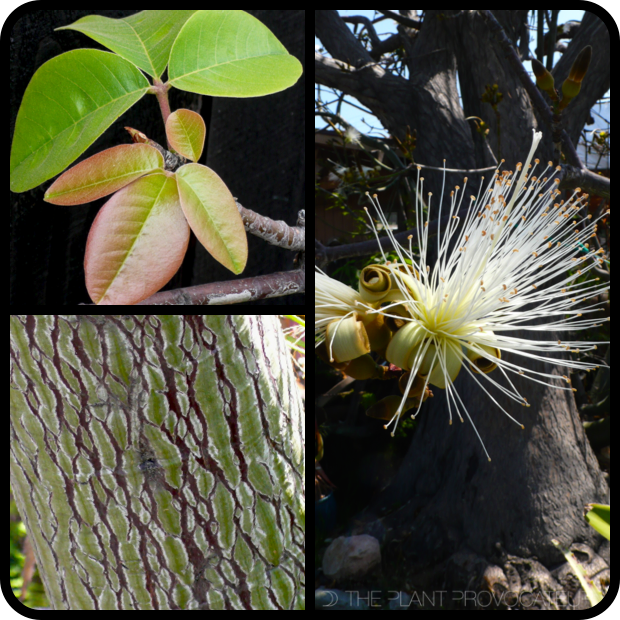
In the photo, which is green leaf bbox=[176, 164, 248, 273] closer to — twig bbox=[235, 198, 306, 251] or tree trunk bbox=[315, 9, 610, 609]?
twig bbox=[235, 198, 306, 251]

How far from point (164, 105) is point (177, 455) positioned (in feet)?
1.30

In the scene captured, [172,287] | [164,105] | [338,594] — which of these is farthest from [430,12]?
[338,594]

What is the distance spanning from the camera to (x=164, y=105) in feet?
1.81

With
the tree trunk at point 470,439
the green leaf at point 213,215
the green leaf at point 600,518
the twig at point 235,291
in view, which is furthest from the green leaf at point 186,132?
the green leaf at point 600,518

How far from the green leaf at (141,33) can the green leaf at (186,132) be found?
0.05 m

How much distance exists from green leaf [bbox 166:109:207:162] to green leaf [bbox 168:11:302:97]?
4 cm

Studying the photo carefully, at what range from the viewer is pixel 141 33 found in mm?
564

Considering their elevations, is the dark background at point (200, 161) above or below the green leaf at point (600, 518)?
above

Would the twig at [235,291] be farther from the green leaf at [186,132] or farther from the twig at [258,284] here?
the green leaf at [186,132]

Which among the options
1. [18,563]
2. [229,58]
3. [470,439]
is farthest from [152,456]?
[18,563]

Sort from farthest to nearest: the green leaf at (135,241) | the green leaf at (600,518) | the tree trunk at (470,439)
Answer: the tree trunk at (470,439) < the green leaf at (600,518) < the green leaf at (135,241)

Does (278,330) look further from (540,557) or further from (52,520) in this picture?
(540,557)

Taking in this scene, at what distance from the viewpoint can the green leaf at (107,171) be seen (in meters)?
0.53

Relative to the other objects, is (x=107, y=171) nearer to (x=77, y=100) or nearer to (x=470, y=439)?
(x=77, y=100)
